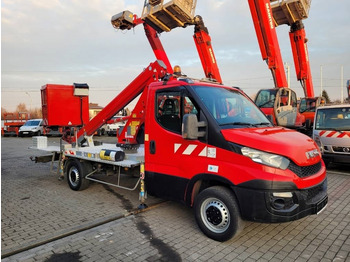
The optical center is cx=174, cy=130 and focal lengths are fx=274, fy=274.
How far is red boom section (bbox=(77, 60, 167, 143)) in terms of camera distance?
618 centimetres

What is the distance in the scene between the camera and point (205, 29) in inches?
566

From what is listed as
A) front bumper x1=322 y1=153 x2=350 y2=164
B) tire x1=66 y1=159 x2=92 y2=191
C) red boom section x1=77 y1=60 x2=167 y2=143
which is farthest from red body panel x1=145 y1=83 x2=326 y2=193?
front bumper x1=322 y1=153 x2=350 y2=164

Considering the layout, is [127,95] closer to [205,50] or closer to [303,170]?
[303,170]

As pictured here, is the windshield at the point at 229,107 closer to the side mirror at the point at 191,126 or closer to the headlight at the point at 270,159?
the side mirror at the point at 191,126

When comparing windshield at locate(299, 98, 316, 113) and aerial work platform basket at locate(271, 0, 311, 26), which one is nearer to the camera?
aerial work platform basket at locate(271, 0, 311, 26)

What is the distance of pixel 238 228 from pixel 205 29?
12.6 meters

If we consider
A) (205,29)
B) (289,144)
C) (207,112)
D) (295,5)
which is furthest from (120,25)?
(289,144)

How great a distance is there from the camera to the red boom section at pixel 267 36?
11812 millimetres

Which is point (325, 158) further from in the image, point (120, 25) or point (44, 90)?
point (120, 25)

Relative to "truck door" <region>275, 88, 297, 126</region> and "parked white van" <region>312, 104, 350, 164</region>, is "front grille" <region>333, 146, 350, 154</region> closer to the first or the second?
"parked white van" <region>312, 104, 350, 164</region>

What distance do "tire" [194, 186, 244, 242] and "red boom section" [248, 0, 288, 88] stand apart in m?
9.98

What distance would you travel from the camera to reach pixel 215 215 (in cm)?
397

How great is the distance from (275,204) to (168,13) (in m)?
10.4

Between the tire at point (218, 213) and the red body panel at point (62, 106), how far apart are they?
17.8ft
